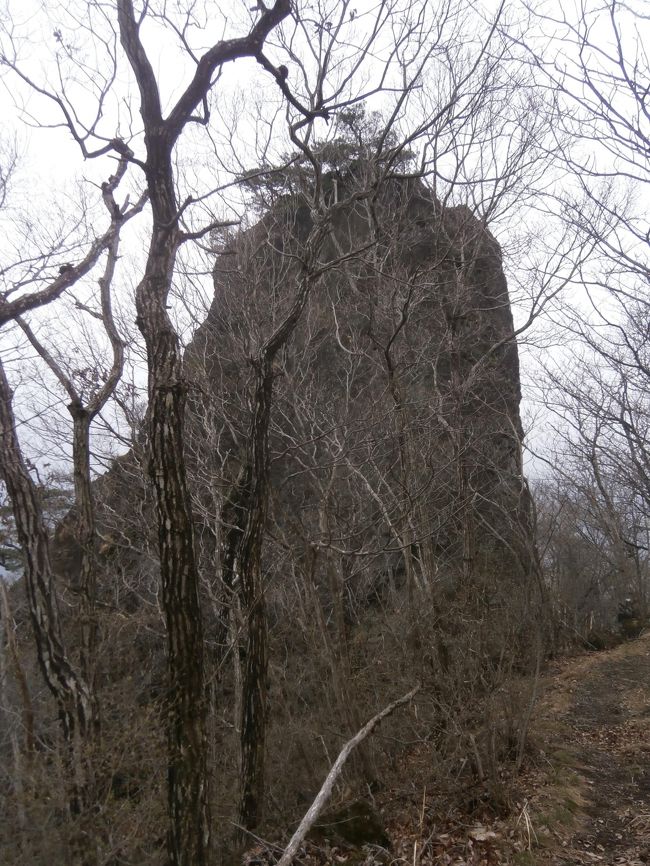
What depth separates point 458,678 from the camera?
671cm

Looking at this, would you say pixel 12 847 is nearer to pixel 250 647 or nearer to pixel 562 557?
pixel 250 647

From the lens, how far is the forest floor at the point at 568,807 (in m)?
5.43

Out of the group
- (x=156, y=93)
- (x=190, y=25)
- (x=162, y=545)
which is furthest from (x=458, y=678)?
(x=190, y=25)

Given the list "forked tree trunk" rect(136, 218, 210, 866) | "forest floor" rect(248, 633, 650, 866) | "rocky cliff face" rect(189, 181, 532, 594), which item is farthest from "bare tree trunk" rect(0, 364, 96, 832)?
"rocky cliff face" rect(189, 181, 532, 594)

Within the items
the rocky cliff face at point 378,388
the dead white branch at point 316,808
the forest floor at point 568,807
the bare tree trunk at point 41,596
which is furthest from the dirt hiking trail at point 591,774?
the bare tree trunk at point 41,596

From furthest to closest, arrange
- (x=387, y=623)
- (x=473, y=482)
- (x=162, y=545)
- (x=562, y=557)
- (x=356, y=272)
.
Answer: (x=562, y=557), (x=473, y=482), (x=356, y=272), (x=387, y=623), (x=162, y=545)

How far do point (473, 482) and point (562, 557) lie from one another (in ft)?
16.2

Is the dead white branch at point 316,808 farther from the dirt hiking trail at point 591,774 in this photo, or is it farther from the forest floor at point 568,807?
the dirt hiking trail at point 591,774

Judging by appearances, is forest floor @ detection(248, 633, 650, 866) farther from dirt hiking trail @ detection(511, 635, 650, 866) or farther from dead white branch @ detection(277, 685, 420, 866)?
dead white branch @ detection(277, 685, 420, 866)

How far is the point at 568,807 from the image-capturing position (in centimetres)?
628

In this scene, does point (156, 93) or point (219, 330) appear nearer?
point (156, 93)

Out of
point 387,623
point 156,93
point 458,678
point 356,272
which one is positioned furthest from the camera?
point 356,272

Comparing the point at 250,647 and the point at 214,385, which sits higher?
the point at 214,385

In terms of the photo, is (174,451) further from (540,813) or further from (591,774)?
(591,774)
